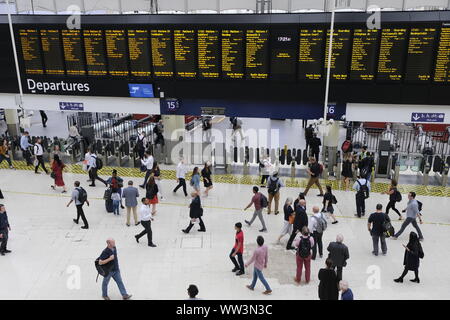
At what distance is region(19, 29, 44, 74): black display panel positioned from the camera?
1406cm

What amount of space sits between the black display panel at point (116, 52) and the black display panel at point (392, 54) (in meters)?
7.63

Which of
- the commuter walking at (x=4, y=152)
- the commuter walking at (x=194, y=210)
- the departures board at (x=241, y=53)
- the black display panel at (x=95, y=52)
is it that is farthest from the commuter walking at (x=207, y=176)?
the commuter walking at (x=4, y=152)

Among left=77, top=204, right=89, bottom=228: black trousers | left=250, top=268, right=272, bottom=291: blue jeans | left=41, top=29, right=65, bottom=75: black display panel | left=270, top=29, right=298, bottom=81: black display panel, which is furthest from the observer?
left=41, top=29, right=65, bottom=75: black display panel

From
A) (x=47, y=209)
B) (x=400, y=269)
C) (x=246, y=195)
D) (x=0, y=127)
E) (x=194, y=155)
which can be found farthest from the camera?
(x=0, y=127)

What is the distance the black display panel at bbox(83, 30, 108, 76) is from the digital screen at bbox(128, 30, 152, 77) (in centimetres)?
91

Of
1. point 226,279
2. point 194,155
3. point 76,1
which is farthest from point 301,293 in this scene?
point 76,1

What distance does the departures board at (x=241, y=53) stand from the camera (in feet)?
40.9

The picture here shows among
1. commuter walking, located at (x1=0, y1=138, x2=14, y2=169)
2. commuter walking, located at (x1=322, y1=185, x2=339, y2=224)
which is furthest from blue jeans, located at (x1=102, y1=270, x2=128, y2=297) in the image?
commuter walking, located at (x1=0, y1=138, x2=14, y2=169)

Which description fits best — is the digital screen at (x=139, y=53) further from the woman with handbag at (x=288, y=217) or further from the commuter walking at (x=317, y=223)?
the commuter walking at (x=317, y=223)

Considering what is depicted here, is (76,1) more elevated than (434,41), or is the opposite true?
(76,1)

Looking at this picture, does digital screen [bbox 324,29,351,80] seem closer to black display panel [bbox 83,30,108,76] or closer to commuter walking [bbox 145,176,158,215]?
commuter walking [bbox 145,176,158,215]

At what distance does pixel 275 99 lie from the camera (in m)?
13.8

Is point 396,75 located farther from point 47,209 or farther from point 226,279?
point 47,209

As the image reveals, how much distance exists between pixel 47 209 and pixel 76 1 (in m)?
7.02
